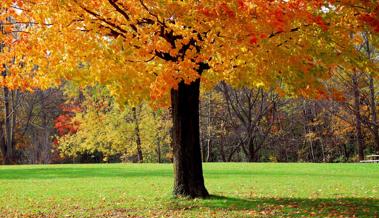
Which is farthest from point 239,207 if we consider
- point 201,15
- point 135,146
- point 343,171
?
point 135,146

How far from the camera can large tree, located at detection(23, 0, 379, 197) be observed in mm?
9500

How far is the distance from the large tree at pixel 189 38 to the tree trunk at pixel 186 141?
40.1 inches

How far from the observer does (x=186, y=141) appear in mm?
12625

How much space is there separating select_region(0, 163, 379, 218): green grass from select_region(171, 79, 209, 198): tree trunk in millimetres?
447

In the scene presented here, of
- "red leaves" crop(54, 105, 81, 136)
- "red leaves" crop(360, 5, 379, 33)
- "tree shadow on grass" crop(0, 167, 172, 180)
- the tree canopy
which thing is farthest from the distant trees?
"red leaves" crop(360, 5, 379, 33)

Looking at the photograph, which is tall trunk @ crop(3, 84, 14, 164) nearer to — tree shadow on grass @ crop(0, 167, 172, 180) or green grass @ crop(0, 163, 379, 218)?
tree shadow on grass @ crop(0, 167, 172, 180)

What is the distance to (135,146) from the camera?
40.1 m

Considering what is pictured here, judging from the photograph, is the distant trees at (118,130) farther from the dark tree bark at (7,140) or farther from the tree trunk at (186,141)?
the tree trunk at (186,141)

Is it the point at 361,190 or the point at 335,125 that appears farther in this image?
the point at 335,125

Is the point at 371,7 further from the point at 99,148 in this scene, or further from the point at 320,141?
the point at 320,141

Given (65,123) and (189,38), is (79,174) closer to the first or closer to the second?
(189,38)

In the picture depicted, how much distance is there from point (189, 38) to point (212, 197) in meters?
4.59

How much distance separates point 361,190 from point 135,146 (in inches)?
1046

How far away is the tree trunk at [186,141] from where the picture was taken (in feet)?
41.4
